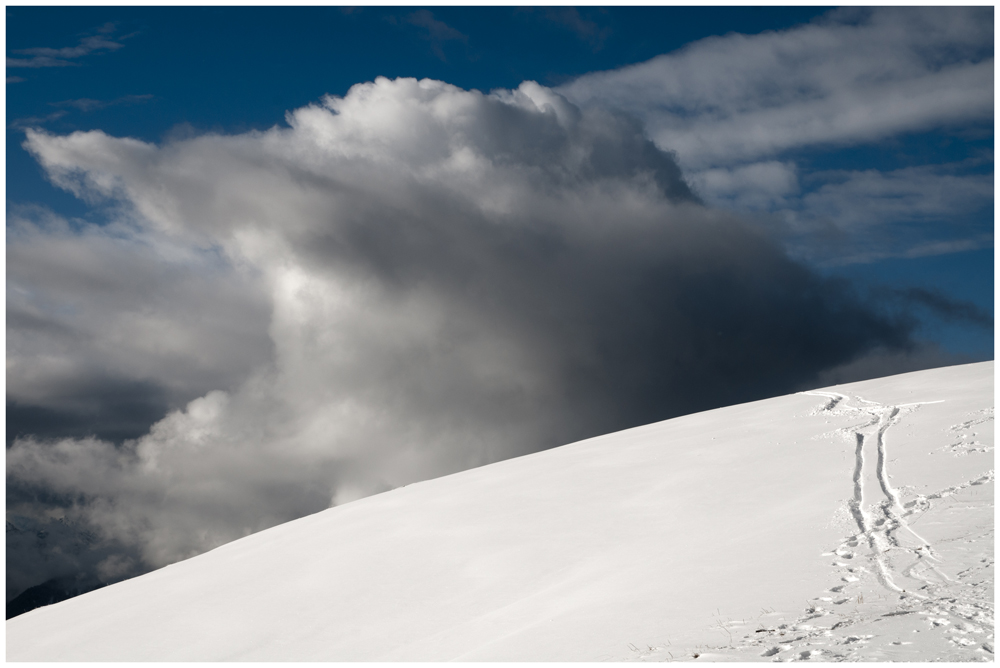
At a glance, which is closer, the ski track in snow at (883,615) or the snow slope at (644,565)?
the ski track in snow at (883,615)

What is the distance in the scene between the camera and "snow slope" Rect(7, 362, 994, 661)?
8.45 metres

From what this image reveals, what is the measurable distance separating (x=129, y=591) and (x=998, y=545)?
756 inches


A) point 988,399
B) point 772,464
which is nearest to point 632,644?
point 772,464

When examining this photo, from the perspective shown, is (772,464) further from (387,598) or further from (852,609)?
(387,598)

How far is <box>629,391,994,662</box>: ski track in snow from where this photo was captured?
693cm

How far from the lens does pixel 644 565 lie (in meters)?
11.9

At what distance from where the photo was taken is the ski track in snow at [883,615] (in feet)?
22.7

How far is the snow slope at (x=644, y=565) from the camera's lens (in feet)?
27.7

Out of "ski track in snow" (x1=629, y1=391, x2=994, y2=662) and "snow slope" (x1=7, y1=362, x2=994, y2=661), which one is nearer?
"ski track in snow" (x1=629, y1=391, x2=994, y2=662)

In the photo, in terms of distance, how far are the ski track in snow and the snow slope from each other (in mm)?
36

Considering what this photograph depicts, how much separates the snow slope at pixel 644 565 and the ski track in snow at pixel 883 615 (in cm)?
4

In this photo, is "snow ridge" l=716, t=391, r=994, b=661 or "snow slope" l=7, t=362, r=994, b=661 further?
"snow slope" l=7, t=362, r=994, b=661

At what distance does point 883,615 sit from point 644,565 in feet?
15.1

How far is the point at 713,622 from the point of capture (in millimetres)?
8727
